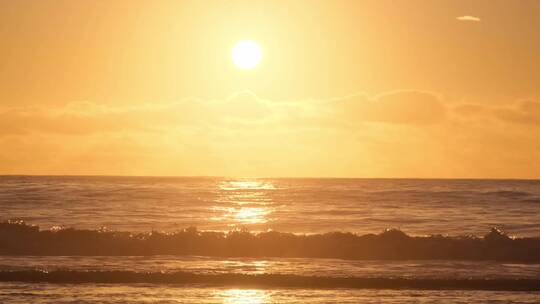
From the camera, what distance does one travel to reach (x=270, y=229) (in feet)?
148

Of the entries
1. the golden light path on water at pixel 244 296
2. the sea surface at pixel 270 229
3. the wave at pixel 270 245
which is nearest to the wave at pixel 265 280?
the sea surface at pixel 270 229

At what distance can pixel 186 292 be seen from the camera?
21.7m

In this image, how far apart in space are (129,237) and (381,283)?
1593 centimetres

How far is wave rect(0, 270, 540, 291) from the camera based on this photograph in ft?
76.3

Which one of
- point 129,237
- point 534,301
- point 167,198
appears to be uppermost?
point 167,198

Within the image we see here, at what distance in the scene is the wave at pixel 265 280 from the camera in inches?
915

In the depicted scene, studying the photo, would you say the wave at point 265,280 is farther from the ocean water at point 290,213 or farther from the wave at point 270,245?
the ocean water at point 290,213

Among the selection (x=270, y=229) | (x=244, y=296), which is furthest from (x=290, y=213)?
(x=244, y=296)

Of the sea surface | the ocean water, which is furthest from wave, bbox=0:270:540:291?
the ocean water

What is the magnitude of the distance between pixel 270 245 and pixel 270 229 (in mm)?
10537

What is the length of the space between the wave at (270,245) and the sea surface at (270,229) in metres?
2.08

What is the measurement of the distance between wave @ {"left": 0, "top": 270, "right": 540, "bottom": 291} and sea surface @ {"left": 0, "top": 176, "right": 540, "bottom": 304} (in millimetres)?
524

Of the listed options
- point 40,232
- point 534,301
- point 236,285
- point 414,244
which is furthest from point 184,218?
point 534,301

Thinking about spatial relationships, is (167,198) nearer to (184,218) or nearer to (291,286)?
(184,218)
